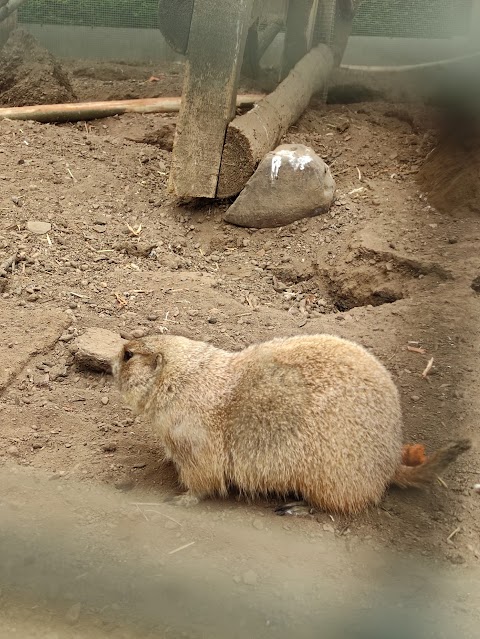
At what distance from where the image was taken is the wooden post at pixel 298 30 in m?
7.27

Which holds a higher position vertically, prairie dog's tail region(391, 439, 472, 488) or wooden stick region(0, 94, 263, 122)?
prairie dog's tail region(391, 439, 472, 488)

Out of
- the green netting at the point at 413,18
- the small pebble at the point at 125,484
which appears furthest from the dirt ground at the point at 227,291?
the green netting at the point at 413,18

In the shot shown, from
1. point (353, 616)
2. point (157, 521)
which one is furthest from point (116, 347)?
point (353, 616)

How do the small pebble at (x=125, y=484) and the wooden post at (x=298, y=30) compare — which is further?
the wooden post at (x=298, y=30)

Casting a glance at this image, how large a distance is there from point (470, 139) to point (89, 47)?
459cm

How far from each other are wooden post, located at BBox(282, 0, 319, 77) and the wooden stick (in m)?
0.53

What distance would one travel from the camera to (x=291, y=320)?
4.61 m

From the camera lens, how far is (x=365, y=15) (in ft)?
24.7

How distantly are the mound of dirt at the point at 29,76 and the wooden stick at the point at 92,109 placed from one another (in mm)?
451

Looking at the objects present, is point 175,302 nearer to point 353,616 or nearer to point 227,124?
point 227,124

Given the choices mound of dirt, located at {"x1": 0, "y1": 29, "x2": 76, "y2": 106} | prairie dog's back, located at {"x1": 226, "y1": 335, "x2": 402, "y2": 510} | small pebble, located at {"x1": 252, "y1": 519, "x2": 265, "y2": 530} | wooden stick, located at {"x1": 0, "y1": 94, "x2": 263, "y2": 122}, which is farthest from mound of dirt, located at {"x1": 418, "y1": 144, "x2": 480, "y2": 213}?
mound of dirt, located at {"x1": 0, "y1": 29, "x2": 76, "y2": 106}

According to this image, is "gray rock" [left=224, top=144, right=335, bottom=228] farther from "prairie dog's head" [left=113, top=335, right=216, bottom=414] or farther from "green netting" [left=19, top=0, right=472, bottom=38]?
"prairie dog's head" [left=113, top=335, right=216, bottom=414]

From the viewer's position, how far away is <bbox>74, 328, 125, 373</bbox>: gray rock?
4208mm

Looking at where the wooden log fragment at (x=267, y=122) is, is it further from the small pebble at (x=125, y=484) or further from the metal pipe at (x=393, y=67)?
the small pebble at (x=125, y=484)
